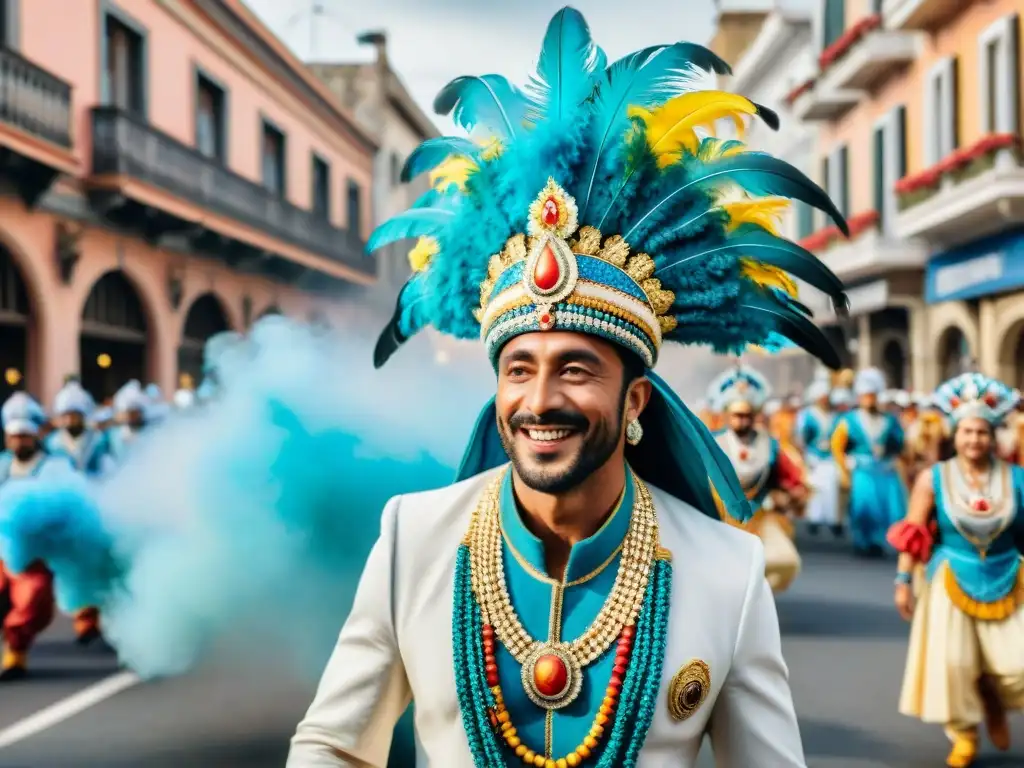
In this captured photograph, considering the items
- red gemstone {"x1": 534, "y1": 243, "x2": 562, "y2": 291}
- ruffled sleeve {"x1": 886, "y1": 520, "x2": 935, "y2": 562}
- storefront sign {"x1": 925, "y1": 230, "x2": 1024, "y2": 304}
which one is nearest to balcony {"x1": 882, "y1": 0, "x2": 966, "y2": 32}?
storefront sign {"x1": 925, "y1": 230, "x2": 1024, "y2": 304}

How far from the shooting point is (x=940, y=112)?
20.0 metres

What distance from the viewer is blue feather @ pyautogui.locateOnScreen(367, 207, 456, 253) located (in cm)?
265

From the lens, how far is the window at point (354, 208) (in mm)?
35375

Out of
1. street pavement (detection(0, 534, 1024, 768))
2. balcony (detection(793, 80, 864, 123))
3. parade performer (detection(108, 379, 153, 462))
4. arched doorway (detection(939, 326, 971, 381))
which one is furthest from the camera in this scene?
balcony (detection(793, 80, 864, 123))

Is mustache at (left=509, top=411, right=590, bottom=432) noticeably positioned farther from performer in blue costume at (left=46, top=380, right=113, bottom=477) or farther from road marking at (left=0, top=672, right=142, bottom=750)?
performer in blue costume at (left=46, top=380, right=113, bottom=477)

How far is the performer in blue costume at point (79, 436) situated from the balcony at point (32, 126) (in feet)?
16.4

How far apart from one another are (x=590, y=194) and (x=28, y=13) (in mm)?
15765

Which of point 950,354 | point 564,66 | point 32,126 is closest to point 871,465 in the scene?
point 950,354

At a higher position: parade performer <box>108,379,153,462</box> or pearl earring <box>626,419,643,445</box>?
pearl earring <box>626,419,643,445</box>

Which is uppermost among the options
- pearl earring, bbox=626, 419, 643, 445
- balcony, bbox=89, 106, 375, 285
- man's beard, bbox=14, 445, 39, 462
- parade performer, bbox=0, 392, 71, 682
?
balcony, bbox=89, 106, 375, 285

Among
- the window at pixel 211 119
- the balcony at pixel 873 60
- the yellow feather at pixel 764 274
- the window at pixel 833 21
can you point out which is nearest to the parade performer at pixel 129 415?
the yellow feather at pixel 764 274

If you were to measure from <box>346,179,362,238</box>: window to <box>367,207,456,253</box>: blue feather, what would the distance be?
32.6 metres

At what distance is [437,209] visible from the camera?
2.68m

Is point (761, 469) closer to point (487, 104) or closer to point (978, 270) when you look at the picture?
point (487, 104)
